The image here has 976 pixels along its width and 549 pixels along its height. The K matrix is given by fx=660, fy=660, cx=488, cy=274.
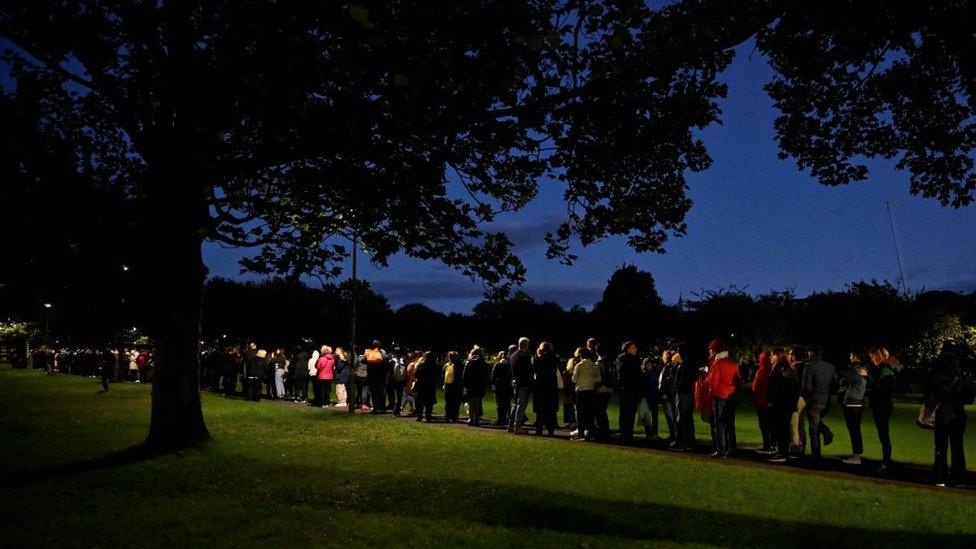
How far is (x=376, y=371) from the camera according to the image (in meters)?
20.8

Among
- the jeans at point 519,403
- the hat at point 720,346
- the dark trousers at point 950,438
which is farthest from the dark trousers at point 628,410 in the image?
the dark trousers at point 950,438

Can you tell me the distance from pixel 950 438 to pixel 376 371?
49.6ft

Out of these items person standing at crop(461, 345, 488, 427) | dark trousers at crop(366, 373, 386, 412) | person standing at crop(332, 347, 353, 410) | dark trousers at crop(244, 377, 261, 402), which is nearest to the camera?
person standing at crop(461, 345, 488, 427)

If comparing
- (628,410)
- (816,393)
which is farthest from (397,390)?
(816,393)

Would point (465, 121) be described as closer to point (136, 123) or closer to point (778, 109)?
point (136, 123)

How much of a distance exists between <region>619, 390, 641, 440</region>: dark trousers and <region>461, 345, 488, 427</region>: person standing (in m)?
4.45

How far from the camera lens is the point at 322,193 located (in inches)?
414

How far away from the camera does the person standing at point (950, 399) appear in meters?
9.67

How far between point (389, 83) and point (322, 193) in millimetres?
2224

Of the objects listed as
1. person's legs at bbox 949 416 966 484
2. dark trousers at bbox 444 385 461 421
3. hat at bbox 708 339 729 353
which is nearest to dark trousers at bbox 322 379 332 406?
dark trousers at bbox 444 385 461 421

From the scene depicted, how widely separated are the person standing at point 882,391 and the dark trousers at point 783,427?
4.56ft

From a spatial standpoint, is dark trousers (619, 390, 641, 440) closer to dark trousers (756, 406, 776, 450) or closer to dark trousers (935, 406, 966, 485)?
dark trousers (756, 406, 776, 450)

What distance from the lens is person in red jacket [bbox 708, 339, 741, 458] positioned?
40.3ft

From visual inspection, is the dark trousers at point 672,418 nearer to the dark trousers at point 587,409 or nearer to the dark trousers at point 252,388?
the dark trousers at point 587,409
